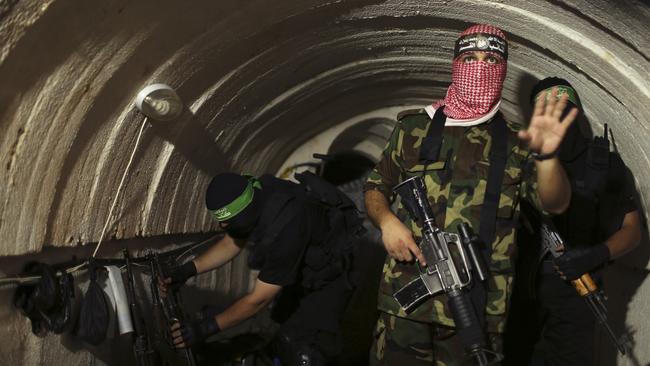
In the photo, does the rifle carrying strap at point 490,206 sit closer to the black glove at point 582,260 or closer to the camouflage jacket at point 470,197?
the camouflage jacket at point 470,197

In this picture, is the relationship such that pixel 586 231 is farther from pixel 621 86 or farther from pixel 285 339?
pixel 285 339

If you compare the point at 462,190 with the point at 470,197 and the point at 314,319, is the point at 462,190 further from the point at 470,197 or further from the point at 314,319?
the point at 314,319

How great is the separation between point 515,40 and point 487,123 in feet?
3.14

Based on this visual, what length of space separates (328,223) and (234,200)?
768 millimetres

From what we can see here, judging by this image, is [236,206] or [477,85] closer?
[477,85]

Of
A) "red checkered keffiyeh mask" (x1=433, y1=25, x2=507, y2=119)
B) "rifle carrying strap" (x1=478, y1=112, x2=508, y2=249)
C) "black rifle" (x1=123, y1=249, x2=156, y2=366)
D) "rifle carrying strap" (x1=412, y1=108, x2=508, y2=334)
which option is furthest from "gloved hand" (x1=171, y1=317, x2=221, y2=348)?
"red checkered keffiyeh mask" (x1=433, y1=25, x2=507, y2=119)

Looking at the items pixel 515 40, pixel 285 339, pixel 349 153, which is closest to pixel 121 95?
pixel 285 339

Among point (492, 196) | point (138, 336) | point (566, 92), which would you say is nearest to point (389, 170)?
point (492, 196)

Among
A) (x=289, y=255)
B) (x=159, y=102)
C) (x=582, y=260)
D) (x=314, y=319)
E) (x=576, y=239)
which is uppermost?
(x=159, y=102)

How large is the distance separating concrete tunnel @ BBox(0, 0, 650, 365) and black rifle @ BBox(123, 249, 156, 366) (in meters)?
0.25

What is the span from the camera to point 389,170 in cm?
309

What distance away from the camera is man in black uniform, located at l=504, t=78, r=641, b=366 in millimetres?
3379

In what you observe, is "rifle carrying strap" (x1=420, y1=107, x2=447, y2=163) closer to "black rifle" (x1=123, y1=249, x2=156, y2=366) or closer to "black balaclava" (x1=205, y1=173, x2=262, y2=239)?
"black balaclava" (x1=205, y1=173, x2=262, y2=239)

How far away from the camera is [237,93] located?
3992 millimetres
